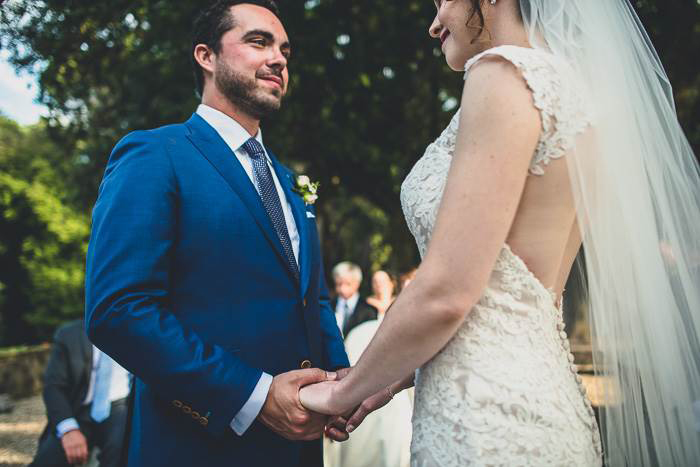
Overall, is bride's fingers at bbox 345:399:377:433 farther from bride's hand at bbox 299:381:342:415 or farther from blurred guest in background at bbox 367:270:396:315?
blurred guest in background at bbox 367:270:396:315

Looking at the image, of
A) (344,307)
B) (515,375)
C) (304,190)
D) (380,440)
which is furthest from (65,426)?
(344,307)

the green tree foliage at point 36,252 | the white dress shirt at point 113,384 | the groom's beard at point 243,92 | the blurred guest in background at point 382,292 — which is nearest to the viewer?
the groom's beard at point 243,92

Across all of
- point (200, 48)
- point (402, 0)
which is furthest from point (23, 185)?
point (200, 48)

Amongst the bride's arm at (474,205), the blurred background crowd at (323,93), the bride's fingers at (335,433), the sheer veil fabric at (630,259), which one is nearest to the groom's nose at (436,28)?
the sheer veil fabric at (630,259)

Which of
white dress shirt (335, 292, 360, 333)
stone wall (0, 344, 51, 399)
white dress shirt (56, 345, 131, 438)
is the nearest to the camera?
white dress shirt (56, 345, 131, 438)

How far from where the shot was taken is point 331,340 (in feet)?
8.21

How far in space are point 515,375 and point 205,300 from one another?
108 centimetres

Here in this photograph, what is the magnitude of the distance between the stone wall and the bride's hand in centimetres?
1444

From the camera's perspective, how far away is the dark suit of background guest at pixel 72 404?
458cm

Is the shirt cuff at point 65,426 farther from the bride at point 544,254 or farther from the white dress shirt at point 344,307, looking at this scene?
the white dress shirt at point 344,307

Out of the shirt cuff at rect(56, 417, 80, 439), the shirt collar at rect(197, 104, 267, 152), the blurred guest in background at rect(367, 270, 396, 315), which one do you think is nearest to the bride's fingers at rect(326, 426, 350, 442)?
the shirt collar at rect(197, 104, 267, 152)

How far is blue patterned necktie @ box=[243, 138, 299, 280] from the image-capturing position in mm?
2191

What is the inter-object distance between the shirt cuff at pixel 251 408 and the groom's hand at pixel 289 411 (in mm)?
17

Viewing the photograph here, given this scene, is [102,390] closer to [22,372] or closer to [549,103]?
[549,103]
